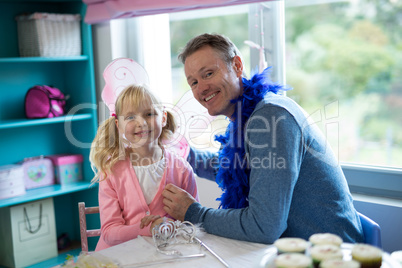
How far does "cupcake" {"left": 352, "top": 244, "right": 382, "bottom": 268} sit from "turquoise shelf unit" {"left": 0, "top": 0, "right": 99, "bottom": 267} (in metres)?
2.24

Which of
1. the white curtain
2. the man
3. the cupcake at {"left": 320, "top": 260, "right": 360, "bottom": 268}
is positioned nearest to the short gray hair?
the man

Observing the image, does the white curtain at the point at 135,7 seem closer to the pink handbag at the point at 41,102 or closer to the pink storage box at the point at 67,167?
the pink handbag at the point at 41,102

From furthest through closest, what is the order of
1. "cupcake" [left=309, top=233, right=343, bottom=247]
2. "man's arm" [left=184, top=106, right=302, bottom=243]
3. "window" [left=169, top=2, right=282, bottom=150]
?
"window" [left=169, top=2, right=282, bottom=150] → "man's arm" [left=184, top=106, right=302, bottom=243] → "cupcake" [left=309, top=233, right=343, bottom=247]

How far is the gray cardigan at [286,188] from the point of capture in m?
1.36

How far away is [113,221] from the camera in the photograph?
174 cm

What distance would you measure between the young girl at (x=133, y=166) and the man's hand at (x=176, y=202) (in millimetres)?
171

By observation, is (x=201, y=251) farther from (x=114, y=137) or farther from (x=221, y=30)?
(x=221, y=30)

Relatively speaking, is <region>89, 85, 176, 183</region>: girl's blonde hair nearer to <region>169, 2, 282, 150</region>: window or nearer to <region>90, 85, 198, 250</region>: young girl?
<region>90, 85, 198, 250</region>: young girl

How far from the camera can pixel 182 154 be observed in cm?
213

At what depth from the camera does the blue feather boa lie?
1.66 meters

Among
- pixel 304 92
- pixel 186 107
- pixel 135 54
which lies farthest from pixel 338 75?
pixel 186 107

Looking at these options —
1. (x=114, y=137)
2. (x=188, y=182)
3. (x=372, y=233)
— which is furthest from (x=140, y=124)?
(x=372, y=233)

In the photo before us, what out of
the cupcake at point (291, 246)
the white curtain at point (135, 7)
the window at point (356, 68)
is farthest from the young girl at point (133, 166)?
the window at point (356, 68)

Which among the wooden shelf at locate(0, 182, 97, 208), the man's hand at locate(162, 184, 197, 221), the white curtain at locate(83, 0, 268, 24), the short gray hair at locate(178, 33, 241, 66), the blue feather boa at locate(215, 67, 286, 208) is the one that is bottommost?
the wooden shelf at locate(0, 182, 97, 208)
